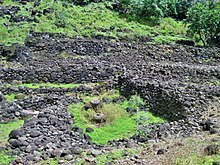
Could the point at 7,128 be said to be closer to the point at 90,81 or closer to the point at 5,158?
Answer: the point at 5,158

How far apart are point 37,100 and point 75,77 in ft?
11.1

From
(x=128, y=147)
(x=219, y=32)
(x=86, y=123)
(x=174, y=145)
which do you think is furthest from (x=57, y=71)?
(x=219, y=32)

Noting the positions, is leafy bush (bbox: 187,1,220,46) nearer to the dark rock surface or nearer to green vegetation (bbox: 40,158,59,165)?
the dark rock surface

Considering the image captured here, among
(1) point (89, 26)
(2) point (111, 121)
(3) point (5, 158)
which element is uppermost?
(1) point (89, 26)

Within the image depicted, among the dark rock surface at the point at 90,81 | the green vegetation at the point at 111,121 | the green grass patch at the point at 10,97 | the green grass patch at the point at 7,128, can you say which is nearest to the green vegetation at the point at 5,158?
the dark rock surface at the point at 90,81

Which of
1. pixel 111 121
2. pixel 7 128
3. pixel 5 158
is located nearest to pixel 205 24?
pixel 111 121

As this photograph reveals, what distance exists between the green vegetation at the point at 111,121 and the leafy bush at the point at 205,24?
1201cm

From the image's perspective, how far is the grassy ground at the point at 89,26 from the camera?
23844mm

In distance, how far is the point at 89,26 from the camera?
2564 centimetres

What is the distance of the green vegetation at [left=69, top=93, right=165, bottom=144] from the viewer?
1235 centimetres

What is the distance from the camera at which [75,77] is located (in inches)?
706

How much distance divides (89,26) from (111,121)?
13350mm

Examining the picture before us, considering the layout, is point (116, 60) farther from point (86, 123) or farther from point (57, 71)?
point (86, 123)

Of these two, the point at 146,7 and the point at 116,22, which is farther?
the point at 146,7
